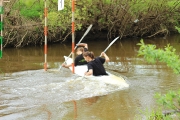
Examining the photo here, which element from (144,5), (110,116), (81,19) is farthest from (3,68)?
(144,5)

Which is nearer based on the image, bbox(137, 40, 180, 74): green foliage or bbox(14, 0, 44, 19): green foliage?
bbox(137, 40, 180, 74): green foliage

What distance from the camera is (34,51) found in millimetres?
17047

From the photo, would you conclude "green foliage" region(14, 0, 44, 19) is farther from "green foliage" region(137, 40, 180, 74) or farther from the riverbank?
"green foliage" region(137, 40, 180, 74)

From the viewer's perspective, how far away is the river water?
7.04m

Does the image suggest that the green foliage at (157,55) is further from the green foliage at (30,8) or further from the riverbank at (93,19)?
the green foliage at (30,8)

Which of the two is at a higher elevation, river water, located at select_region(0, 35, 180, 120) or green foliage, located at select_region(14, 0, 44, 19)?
green foliage, located at select_region(14, 0, 44, 19)

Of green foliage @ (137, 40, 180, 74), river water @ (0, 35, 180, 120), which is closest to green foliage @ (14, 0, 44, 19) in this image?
river water @ (0, 35, 180, 120)

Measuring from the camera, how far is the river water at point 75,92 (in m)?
7.04

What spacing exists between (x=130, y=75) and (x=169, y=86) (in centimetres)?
179

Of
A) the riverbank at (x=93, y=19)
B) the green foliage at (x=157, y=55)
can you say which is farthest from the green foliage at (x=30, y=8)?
the green foliage at (x=157, y=55)

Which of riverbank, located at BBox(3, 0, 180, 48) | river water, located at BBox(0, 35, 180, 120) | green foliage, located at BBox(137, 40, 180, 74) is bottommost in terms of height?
river water, located at BBox(0, 35, 180, 120)

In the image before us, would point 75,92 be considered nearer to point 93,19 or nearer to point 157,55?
point 157,55

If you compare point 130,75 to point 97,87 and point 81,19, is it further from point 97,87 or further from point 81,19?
point 81,19

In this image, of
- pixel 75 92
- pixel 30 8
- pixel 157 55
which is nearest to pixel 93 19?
pixel 30 8
